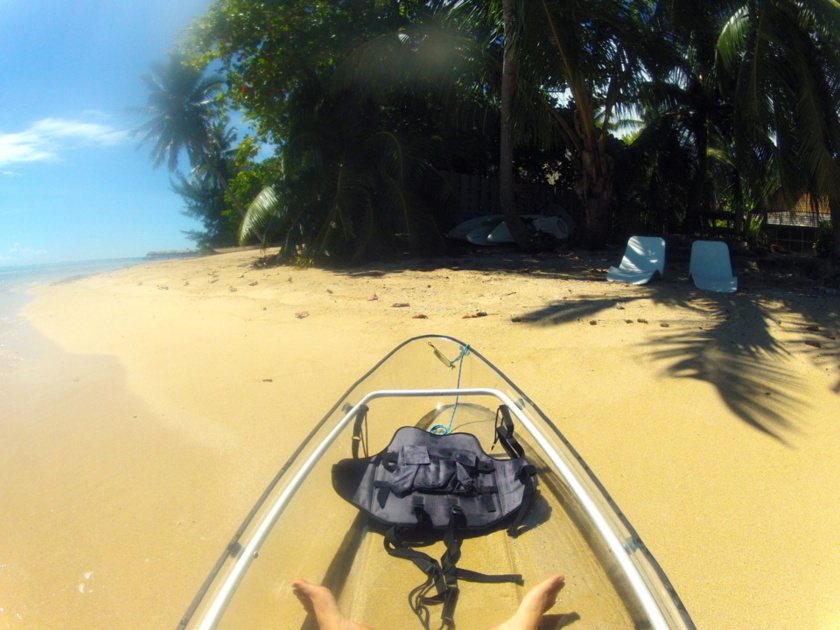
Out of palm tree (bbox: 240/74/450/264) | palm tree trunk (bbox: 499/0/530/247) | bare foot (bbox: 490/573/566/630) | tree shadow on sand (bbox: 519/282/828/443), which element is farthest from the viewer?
palm tree (bbox: 240/74/450/264)

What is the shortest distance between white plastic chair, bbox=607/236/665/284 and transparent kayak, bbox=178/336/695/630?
18.6 feet

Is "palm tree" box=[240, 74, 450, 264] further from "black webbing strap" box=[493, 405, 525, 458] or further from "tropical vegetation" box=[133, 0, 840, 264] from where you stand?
"black webbing strap" box=[493, 405, 525, 458]

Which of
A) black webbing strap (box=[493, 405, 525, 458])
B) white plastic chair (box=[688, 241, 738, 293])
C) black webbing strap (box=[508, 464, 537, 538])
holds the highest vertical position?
white plastic chair (box=[688, 241, 738, 293])

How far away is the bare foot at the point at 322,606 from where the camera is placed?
227 cm

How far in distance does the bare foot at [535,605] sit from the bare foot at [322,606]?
53cm

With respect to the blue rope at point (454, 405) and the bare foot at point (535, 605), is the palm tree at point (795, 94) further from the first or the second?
the bare foot at point (535, 605)

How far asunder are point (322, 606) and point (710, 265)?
26.5 feet

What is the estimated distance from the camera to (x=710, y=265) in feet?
29.3

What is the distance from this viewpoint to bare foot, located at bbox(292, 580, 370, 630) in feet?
7.46

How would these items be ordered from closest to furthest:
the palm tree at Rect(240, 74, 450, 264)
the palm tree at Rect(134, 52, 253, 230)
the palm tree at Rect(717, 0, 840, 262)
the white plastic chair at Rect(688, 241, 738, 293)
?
the palm tree at Rect(717, 0, 840, 262)
the white plastic chair at Rect(688, 241, 738, 293)
the palm tree at Rect(240, 74, 450, 264)
the palm tree at Rect(134, 52, 253, 230)

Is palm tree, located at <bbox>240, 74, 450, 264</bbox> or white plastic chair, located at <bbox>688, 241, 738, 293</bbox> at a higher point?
palm tree, located at <bbox>240, 74, 450, 264</bbox>

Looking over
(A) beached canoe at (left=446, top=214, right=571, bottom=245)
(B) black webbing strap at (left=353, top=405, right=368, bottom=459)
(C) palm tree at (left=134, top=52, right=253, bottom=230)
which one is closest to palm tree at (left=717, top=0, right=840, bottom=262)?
(A) beached canoe at (left=446, top=214, right=571, bottom=245)

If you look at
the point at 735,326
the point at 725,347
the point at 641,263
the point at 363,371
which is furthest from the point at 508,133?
the point at 363,371

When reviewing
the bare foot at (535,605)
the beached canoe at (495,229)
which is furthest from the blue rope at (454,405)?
the beached canoe at (495,229)
